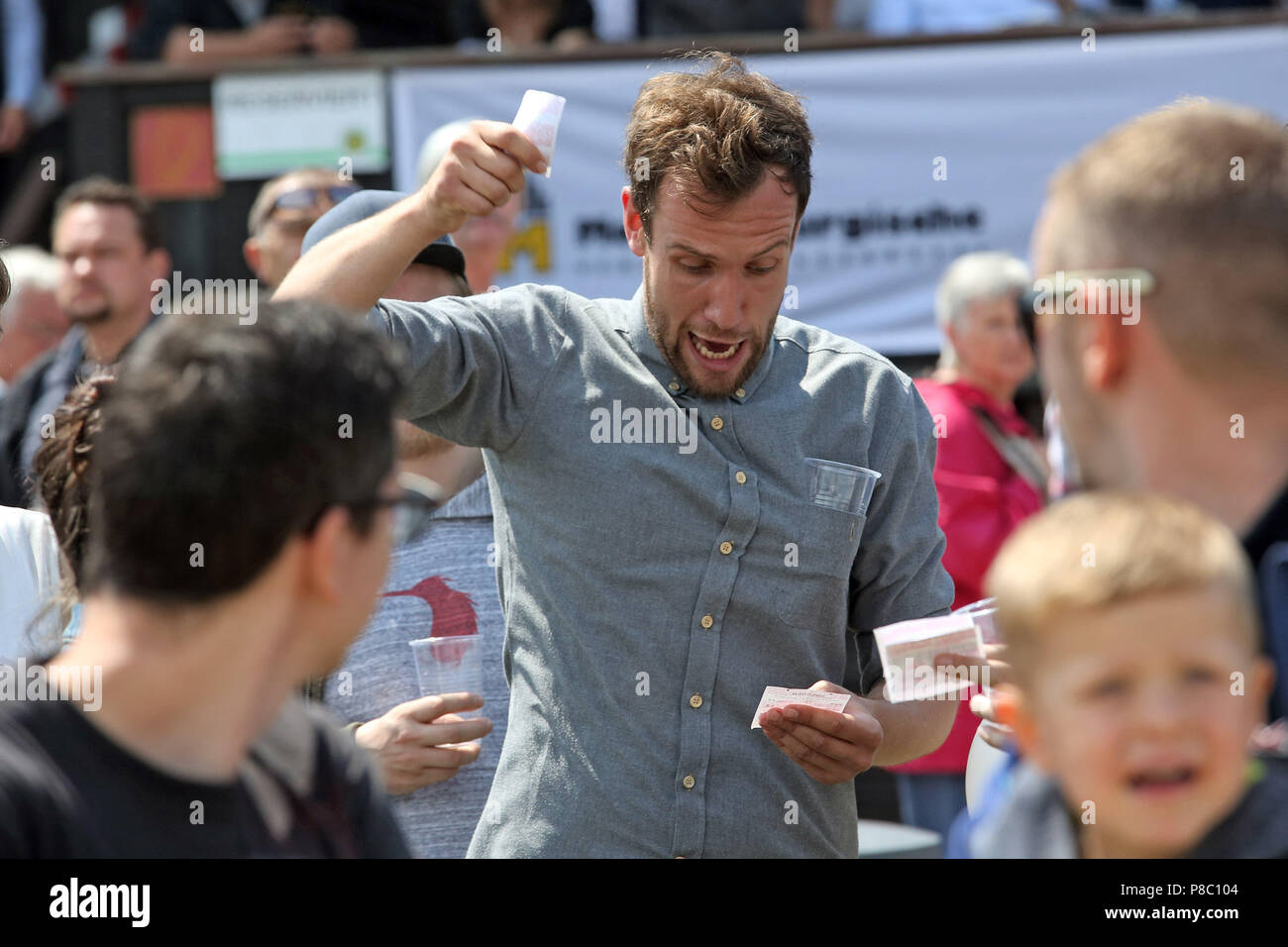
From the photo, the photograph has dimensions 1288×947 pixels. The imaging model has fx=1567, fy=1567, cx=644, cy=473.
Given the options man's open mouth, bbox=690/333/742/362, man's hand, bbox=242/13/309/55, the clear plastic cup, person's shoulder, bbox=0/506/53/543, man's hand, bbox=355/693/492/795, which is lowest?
man's hand, bbox=355/693/492/795

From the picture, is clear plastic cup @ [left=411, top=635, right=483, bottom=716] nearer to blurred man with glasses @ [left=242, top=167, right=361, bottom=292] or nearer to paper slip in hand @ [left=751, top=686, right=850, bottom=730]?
paper slip in hand @ [left=751, top=686, right=850, bottom=730]

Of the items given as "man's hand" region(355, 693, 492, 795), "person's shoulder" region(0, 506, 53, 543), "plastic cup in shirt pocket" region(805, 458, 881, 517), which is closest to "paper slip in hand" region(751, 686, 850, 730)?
"plastic cup in shirt pocket" region(805, 458, 881, 517)

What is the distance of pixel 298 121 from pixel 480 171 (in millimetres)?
4174

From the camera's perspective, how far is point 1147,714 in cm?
121

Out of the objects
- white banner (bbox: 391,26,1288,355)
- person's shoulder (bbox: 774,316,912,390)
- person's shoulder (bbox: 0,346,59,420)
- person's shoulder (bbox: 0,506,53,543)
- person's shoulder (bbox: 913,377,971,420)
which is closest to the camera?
person's shoulder (bbox: 774,316,912,390)

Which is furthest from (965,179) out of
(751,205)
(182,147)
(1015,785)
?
(1015,785)

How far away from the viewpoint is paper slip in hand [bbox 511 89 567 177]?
2299mm

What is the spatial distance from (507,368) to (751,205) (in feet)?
1.47

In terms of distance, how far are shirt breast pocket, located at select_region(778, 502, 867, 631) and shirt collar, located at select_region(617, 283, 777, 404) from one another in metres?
0.21

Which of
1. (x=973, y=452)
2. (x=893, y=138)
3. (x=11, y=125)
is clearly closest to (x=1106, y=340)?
(x=973, y=452)

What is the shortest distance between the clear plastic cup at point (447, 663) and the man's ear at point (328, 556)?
1086mm

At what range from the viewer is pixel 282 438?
4.28 feet

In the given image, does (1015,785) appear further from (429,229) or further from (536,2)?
(536,2)
